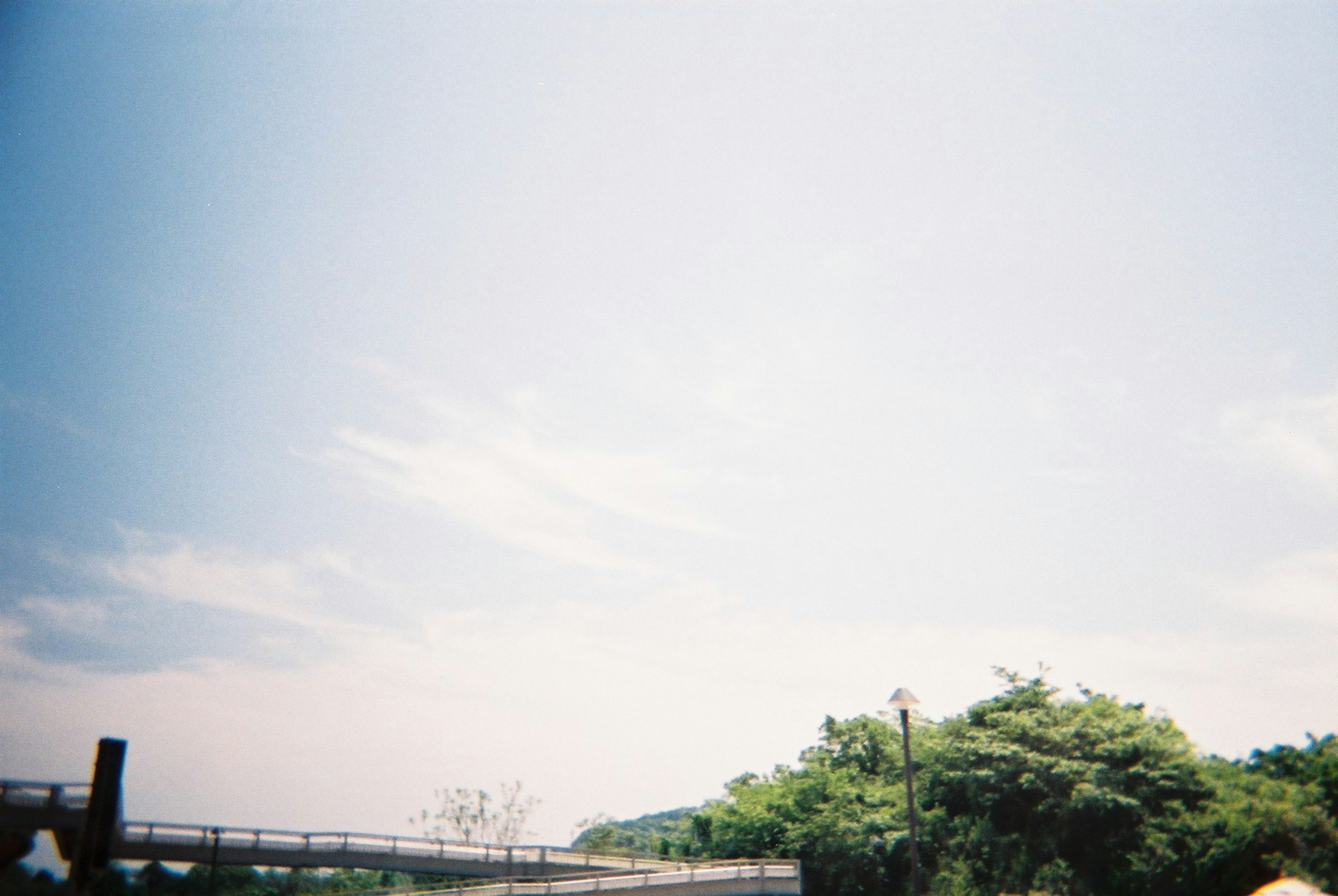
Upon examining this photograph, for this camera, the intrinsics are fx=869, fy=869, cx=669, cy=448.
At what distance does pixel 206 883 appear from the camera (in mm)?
54625

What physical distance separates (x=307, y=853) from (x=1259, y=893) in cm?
3228

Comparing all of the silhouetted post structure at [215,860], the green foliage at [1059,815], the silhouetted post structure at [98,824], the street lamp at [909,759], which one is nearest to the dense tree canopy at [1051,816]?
the green foliage at [1059,815]

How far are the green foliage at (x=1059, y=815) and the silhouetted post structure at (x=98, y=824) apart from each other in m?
32.7

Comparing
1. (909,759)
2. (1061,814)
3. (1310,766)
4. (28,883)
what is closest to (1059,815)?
(1061,814)

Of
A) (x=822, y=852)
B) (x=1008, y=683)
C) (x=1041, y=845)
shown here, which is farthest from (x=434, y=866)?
(x=1008, y=683)

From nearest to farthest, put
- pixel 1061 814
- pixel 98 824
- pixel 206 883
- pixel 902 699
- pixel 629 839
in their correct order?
pixel 98 824 < pixel 902 699 < pixel 1061 814 < pixel 206 883 < pixel 629 839

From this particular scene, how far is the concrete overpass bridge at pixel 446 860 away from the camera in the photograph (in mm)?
25641

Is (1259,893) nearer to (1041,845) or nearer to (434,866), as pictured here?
(1041,845)

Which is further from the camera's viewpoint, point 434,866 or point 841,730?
point 841,730

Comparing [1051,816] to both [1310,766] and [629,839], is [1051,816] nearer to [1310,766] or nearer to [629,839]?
[1310,766]

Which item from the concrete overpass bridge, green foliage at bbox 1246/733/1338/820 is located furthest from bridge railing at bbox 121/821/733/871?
green foliage at bbox 1246/733/1338/820

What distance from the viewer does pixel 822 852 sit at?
138 ft

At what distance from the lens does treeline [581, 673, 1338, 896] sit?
109 feet

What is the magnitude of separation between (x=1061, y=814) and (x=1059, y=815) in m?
0.18
